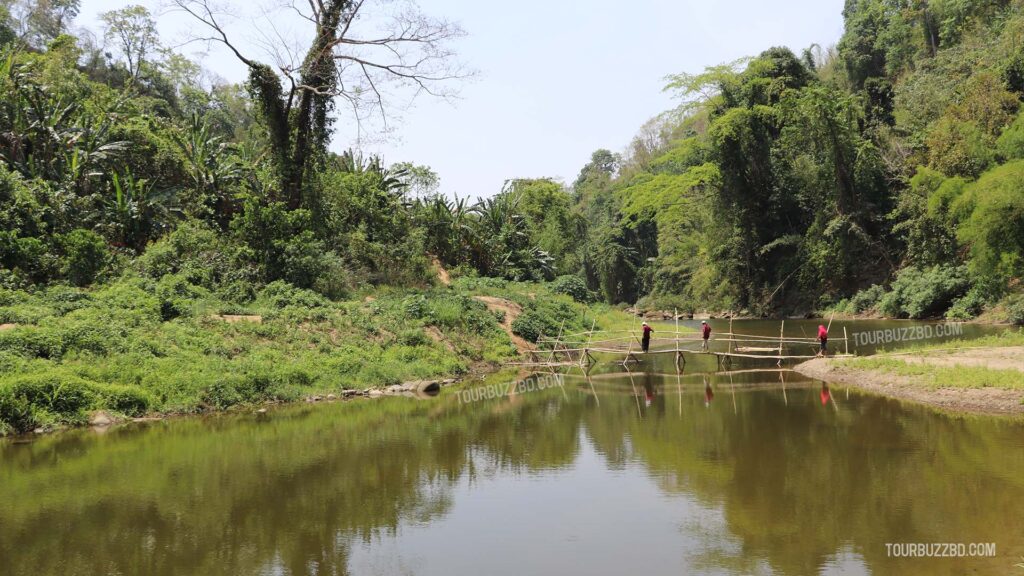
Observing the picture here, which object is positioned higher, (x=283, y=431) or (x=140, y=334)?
(x=140, y=334)

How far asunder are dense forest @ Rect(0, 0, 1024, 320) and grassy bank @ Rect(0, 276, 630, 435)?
6.25 feet

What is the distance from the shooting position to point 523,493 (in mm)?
10922

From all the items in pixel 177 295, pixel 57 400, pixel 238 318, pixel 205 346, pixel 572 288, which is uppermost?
pixel 572 288

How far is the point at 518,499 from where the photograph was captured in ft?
34.9

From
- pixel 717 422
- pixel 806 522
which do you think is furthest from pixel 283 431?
pixel 806 522

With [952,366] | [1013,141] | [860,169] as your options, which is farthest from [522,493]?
[860,169]

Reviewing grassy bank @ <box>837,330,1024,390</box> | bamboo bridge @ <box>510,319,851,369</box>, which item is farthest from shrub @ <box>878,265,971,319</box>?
grassy bank @ <box>837,330,1024,390</box>

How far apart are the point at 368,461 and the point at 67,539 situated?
488 cm

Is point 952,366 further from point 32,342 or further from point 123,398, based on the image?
point 32,342

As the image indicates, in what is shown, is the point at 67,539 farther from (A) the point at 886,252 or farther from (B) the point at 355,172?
(A) the point at 886,252

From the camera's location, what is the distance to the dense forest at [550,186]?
24.8m

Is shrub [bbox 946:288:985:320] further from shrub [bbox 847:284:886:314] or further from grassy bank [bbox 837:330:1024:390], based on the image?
grassy bank [bbox 837:330:1024:390]

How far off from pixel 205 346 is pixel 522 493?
11.3 meters

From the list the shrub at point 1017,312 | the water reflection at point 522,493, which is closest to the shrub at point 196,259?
the water reflection at point 522,493
